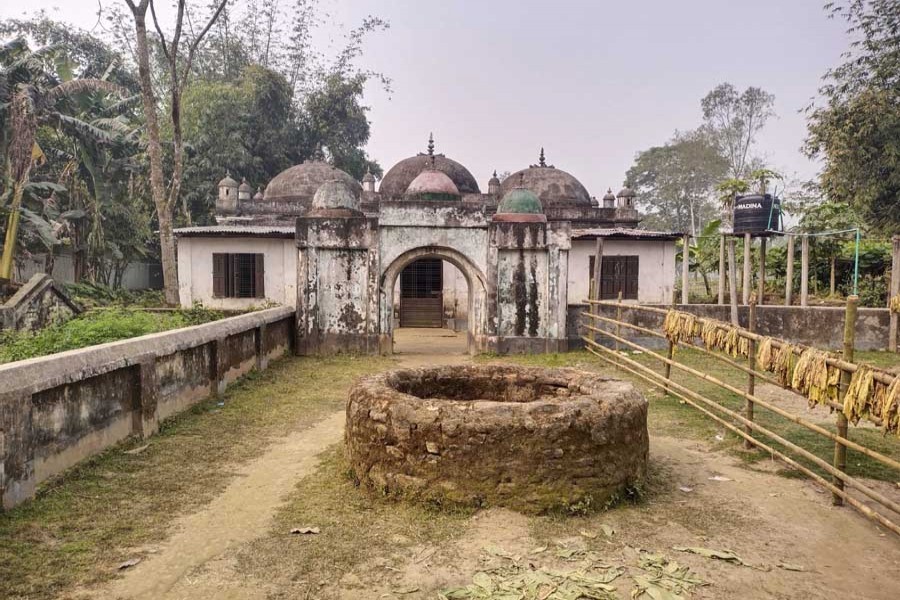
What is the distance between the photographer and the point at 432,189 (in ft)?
52.9

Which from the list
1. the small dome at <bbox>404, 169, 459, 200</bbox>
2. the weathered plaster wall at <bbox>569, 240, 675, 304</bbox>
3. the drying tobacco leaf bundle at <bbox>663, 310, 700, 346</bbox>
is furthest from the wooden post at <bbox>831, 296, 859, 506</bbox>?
the weathered plaster wall at <bbox>569, 240, 675, 304</bbox>

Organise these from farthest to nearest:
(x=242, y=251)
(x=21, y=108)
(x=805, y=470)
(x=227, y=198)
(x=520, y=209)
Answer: (x=227, y=198) → (x=242, y=251) → (x=21, y=108) → (x=520, y=209) → (x=805, y=470)

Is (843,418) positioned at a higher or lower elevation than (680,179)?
lower

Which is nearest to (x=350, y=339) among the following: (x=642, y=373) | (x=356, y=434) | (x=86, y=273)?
(x=642, y=373)

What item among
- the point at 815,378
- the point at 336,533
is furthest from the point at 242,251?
the point at 815,378

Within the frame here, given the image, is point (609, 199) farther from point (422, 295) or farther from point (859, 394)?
point (859, 394)

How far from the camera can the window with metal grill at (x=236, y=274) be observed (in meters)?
17.4

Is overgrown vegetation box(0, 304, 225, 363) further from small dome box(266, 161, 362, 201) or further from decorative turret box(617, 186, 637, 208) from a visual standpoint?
decorative turret box(617, 186, 637, 208)

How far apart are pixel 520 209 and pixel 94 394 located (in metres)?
10.2

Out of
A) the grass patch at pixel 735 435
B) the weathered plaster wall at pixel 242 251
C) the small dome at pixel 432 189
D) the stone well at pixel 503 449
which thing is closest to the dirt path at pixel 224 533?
the stone well at pixel 503 449

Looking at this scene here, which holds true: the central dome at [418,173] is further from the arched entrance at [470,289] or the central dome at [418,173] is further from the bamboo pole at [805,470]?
the bamboo pole at [805,470]

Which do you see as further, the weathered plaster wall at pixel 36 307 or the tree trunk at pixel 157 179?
the tree trunk at pixel 157 179

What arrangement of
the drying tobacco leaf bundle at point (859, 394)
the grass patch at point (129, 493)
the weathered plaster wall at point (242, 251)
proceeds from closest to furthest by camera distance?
the grass patch at point (129, 493), the drying tobacco leaf bundle at point (859, 394), the weathered plaster wall at point (242, 251)

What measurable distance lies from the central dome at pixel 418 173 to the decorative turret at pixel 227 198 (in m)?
5.10
